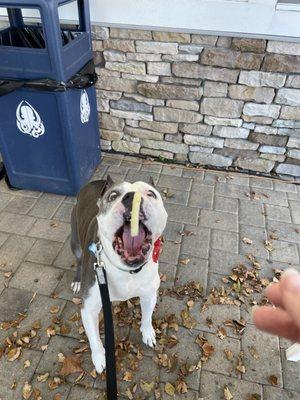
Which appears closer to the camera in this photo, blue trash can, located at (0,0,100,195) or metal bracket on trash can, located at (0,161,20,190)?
blue trash can, located at (0,0,100,195)

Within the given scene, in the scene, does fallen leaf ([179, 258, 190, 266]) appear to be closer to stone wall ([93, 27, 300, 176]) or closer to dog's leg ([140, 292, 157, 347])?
dog's leg ([140, 292, 157, 347])

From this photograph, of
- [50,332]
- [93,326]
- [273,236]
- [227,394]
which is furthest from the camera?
[273,236]

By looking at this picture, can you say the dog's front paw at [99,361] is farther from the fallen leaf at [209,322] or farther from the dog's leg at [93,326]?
the fallen leaf at [209,322]

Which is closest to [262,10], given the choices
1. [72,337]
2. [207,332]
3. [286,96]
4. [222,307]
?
[286,96]

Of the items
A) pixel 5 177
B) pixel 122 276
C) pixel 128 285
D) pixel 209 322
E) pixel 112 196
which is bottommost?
pixel 5 177

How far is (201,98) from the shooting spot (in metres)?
4.26

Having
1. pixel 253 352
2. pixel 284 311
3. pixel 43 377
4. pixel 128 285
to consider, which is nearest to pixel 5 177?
pixel 43 377

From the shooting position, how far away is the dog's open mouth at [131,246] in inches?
69.6

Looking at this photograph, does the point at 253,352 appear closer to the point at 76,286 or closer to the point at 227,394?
the point at 227,394

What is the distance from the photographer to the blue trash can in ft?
10.5

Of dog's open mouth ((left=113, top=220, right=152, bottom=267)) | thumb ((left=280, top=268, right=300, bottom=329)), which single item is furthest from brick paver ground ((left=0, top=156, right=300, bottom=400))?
thumb ((left=280, top=268, right=300, bottom=329))

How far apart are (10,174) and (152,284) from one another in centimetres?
275

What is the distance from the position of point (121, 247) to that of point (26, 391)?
1.46 metres

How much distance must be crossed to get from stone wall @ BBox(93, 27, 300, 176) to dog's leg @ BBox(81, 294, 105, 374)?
3006 millimetres
